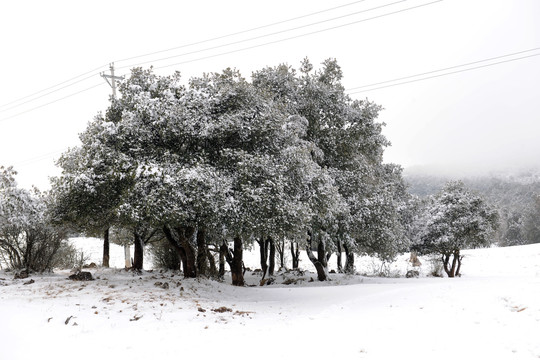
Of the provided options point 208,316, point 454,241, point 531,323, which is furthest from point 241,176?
point 454,241

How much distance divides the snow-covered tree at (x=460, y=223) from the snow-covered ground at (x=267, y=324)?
1702cm

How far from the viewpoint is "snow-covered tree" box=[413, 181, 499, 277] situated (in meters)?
27.8

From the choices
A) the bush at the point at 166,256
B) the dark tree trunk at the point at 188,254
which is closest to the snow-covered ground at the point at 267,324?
the dark tree trunk at the point at 188,254

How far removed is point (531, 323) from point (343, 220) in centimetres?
1143

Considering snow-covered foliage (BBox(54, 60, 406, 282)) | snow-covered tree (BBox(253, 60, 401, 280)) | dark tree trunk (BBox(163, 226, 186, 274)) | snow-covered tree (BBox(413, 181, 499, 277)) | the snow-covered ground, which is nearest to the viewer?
the snow-covered ground

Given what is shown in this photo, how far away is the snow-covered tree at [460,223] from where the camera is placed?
91.0ft

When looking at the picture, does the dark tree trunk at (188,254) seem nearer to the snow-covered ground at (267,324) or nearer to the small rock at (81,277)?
the snow-covered ground at (267,324)

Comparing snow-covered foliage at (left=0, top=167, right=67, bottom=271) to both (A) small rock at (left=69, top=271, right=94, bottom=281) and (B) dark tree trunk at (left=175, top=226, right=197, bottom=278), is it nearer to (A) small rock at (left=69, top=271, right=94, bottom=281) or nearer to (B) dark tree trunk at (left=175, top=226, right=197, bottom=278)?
(A) small rock at (left=69, top=271, right=94, bottom=281)

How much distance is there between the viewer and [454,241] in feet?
92.8

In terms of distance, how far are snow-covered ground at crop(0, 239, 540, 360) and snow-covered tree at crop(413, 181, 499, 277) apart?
1702cm

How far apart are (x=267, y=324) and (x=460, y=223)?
2304 centimetres

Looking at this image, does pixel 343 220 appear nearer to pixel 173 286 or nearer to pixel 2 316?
pixel 173 286

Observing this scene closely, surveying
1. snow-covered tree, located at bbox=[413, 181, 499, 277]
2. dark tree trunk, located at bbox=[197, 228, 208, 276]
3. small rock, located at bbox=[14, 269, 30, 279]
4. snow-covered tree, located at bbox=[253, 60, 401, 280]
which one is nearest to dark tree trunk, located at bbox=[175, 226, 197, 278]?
dark tree trunk, located at bbox=[197, 228, 208, 276]

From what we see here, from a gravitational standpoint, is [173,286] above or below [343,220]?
below
